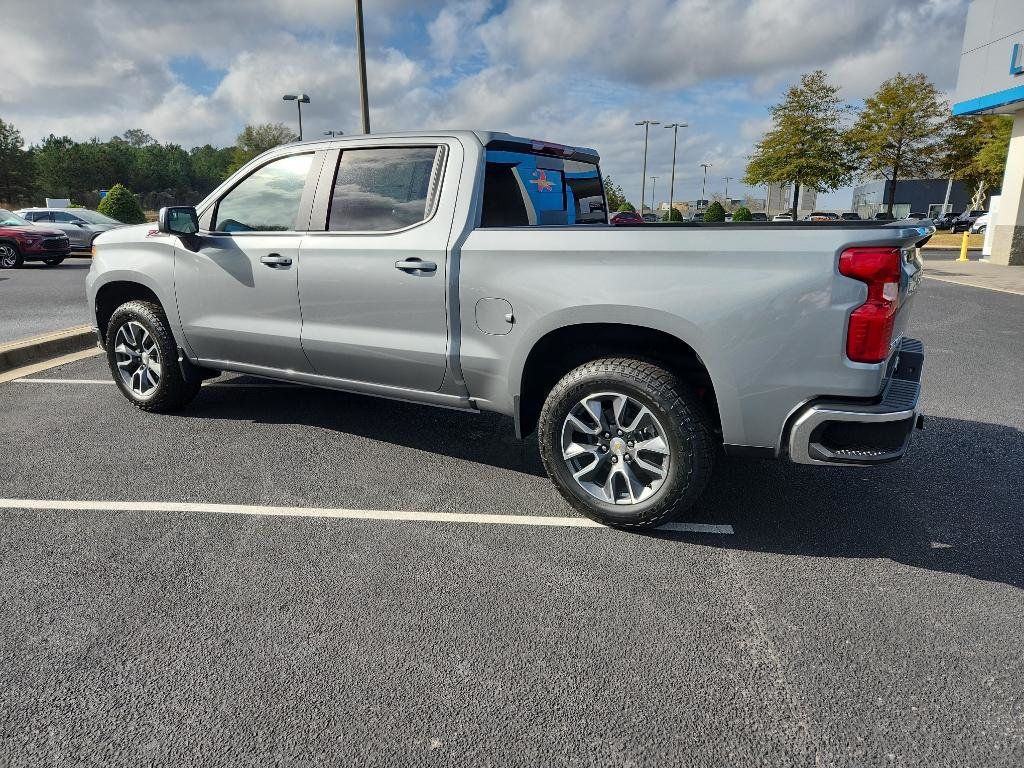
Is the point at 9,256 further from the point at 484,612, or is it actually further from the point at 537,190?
the point at 484,612

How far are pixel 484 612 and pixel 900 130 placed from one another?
151ft

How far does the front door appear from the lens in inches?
173

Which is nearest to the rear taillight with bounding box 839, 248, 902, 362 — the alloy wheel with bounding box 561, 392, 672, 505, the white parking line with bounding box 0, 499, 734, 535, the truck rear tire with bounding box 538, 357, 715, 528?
the truck rear tire with bounding box 538, 357, 715, 528

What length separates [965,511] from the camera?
12.2 feet

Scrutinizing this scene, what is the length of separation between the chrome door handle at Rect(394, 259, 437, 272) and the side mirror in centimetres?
165

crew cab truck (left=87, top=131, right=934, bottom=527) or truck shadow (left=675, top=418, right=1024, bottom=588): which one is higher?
crew cab truck (left=87, top=131, right=934, bottom=527)

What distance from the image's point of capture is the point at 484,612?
9.26 feet

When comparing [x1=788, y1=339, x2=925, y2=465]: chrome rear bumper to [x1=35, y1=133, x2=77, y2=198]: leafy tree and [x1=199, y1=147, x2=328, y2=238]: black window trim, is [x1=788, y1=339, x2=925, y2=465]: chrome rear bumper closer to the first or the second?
[x1=199, y1=147, x2=328, y2=238]: black window trim

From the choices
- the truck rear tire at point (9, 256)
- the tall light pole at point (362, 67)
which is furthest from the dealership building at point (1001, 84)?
the truck rear tire at point (9, 256)

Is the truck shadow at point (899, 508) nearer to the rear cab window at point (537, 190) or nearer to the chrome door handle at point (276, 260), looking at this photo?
the rear cab window at point (537, 190)

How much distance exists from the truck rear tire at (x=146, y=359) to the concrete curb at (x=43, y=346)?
6.93 feet

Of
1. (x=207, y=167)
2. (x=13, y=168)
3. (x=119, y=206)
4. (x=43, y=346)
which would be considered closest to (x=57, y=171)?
(x=13, y=168)

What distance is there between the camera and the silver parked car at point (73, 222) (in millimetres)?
19778

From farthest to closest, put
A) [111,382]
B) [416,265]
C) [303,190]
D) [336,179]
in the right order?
[111,382], [303,190], [336,179], [416,265]
